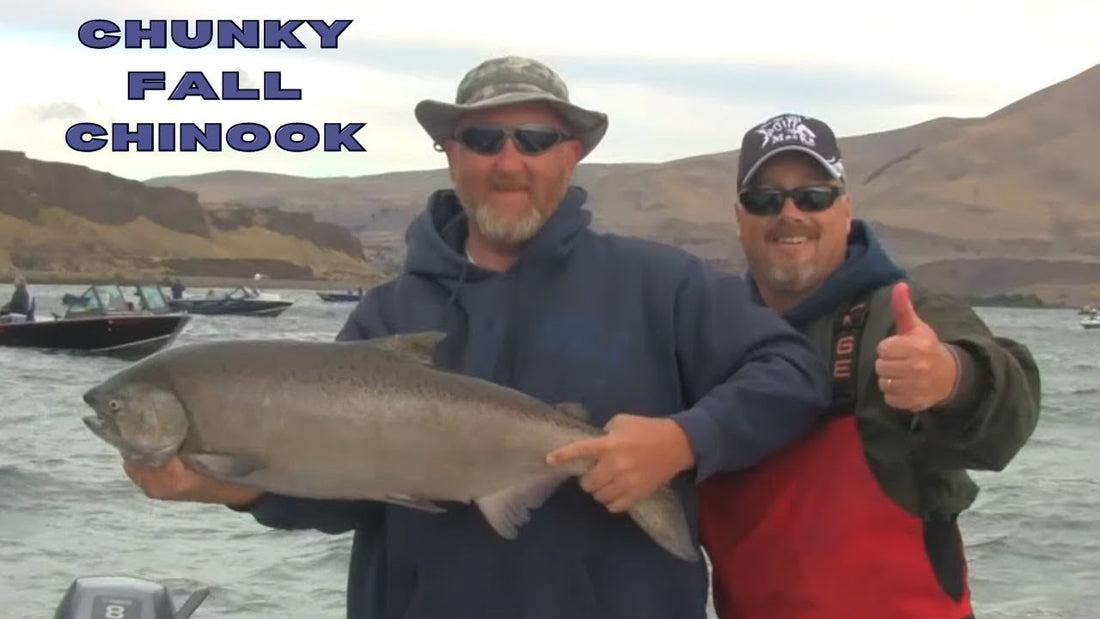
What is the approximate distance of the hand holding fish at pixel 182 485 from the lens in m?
3.63

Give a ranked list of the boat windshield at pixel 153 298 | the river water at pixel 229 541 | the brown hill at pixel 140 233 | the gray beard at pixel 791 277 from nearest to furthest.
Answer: the gray beard at pixel 791 277 → the river water at pixel 229 541 → the boat windshield at pixel 153 298 → the brown hill at pixel 140 233

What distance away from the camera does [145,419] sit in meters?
3.60

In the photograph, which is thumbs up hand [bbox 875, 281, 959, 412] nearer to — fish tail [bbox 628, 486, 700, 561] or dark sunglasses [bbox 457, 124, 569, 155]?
fish tail [bbox 628, 486, 700, 561]

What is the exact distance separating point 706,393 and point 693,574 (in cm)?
45

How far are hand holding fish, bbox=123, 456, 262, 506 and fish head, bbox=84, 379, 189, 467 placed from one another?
0.04 metres

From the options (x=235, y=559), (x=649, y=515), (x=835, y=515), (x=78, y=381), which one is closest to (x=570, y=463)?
(x=649, y=515)

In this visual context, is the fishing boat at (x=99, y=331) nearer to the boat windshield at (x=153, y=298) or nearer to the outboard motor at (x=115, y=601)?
the boat windshield at (x=153, y=298)

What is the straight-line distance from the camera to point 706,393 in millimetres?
3768

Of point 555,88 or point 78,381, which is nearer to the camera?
point 555,88

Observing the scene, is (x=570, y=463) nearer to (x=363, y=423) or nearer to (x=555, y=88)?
(x=363, y=423)

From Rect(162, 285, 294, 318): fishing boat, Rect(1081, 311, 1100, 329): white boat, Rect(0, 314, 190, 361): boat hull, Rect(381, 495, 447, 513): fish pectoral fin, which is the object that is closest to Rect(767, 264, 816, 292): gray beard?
Rect(381, 495, 447, 513): fish pectoral fin

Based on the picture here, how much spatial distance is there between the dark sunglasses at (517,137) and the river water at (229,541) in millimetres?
7421

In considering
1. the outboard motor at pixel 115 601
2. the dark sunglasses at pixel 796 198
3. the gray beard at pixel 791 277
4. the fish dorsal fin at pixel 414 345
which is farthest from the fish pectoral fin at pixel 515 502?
the outboard motor at pixel 115 601

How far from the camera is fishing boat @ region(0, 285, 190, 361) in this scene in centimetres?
3366
